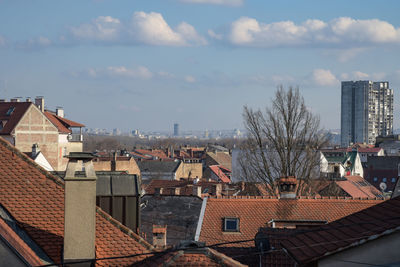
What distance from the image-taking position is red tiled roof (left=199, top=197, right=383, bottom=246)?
21656mm

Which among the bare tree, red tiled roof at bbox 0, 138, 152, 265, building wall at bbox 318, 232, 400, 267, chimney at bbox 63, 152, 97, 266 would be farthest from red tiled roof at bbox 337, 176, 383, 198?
building wall at bbox 318, 232, 400, 267

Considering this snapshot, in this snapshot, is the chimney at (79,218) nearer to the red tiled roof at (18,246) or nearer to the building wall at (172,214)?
the red tiled roof at (18,246)

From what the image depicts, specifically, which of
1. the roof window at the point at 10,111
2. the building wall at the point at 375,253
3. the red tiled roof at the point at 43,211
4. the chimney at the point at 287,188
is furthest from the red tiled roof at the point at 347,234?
the roof window at the point at 10,111

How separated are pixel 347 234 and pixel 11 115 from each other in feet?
170

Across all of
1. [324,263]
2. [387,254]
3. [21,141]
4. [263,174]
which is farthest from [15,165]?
[21,141]

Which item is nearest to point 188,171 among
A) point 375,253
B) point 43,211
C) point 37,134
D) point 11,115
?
point 37,134

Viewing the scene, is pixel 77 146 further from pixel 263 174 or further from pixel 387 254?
pixel 387 254

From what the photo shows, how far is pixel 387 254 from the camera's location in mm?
7652

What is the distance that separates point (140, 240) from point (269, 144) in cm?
2564

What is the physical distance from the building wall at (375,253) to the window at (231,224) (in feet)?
46.4

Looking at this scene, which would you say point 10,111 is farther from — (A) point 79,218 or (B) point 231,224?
(A) point 79,218

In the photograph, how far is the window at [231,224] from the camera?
72.0ft

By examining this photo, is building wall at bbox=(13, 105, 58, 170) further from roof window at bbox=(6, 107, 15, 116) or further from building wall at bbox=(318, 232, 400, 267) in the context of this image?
building wall at bbox=(318, 232, 400, 267)

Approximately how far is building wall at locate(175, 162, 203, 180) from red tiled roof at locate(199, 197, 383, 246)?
62.7 m
